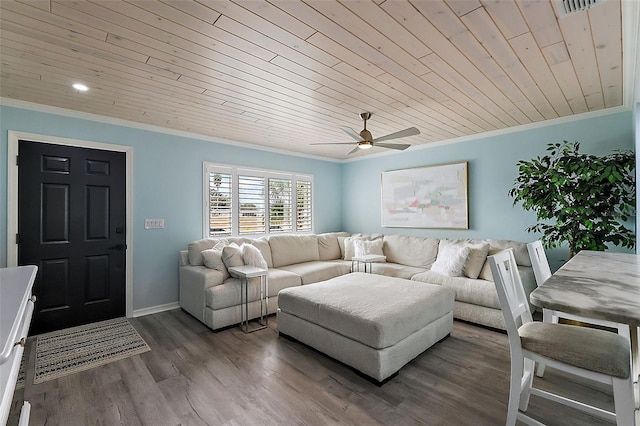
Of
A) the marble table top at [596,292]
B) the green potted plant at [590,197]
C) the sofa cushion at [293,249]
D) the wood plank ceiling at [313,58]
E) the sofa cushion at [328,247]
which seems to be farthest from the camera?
the sofa cushion at [328,247]

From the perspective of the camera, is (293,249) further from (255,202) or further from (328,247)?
(255,202)

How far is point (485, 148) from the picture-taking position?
432cm

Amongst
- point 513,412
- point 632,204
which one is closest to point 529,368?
point 513,412

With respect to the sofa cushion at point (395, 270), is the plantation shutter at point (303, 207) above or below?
above

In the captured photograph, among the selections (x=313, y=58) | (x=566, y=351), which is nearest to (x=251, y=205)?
(x=313, y=58)

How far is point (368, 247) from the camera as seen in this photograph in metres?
4.96

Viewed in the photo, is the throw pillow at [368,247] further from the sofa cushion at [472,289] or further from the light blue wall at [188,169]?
the sofa cushion at [472,289]

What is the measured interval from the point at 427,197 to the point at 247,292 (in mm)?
3172

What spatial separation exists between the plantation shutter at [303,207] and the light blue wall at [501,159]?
136cm

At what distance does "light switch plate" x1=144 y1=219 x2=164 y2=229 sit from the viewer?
388 cm

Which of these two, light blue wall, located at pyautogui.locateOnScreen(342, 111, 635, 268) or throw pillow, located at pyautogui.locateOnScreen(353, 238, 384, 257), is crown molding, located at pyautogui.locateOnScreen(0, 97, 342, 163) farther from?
light blue wall, located at pyautogui.locateOnScreen(342, 111, 635, 268)

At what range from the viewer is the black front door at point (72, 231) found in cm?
317

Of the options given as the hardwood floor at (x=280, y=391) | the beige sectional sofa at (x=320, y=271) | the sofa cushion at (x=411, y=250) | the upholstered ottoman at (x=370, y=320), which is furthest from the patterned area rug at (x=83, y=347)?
the sofa cushion at (x=411, y=250)

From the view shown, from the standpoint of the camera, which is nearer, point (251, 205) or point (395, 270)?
point (395, 270)
